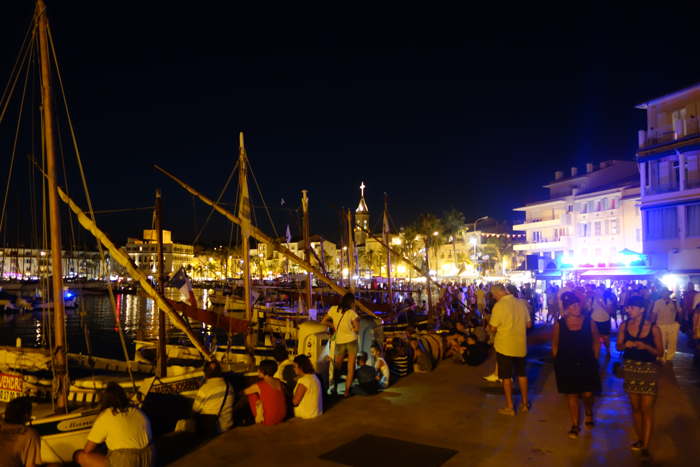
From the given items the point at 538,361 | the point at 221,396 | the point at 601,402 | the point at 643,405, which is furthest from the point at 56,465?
the point at 538,361

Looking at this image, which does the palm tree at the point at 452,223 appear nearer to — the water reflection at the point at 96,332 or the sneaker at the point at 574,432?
the water reflection at the point at 96,332

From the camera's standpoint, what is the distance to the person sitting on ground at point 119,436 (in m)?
6.34

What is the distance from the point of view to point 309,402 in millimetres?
9008

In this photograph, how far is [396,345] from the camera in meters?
12.9

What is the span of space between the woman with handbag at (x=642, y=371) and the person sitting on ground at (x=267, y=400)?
5.00m

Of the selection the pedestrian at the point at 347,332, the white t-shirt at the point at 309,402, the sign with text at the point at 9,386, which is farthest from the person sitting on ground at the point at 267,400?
the sign with text at the point at 9,386

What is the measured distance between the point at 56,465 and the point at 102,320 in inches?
2137

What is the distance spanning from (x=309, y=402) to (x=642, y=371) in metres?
4.93

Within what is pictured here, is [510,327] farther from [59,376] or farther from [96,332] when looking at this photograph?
[96,332]

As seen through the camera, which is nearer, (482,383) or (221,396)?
(221,396)

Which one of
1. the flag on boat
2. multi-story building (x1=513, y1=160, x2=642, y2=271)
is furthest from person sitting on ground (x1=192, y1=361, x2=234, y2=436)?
multi-story building (x1=513, y1=160, x2=642, y2=271)

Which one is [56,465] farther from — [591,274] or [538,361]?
[591,274]

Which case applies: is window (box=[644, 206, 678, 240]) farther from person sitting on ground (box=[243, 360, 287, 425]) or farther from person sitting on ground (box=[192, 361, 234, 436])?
person sitting on ground (box=[192, 361, 234, 436])

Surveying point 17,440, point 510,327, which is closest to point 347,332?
point 510,327
